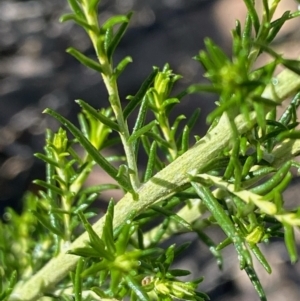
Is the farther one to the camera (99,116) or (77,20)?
(99,116)

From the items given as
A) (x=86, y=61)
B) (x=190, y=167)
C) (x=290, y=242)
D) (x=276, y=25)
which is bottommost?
(x=290, y=242)

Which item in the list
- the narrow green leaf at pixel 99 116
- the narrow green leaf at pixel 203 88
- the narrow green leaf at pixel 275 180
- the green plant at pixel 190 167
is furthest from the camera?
the narrow green leaf at pixel 99 116

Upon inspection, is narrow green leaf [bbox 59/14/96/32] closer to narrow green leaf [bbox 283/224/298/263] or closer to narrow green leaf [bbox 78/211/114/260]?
narrow green leaf [bbox 78/211/114/260]

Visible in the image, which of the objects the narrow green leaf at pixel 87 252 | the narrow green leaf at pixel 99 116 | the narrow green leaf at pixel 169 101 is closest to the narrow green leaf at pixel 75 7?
the narrow green leaf at pixel 99 116

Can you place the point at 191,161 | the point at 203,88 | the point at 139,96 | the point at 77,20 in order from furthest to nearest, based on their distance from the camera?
the point at 139,96 → the point at 191,161 → the point at 77,20 → the point at 203,88

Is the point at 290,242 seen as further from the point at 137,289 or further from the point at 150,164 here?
the point at 150,164

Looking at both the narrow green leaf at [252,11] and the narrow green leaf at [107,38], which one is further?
the narrow green leaf at [107,38]

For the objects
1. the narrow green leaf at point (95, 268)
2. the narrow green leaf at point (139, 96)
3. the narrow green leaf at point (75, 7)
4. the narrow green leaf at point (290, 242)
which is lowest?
the narrow green leaf at point (290, 242)

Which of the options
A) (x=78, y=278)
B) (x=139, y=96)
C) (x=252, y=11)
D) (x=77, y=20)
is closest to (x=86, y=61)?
(x=77, y=20)

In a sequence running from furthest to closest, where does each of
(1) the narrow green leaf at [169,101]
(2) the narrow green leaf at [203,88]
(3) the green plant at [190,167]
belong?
(1) the narrow green leaf at [169,101] < (3) the green plant at [190,167] < (2) the narrow green leaf at [203,88]

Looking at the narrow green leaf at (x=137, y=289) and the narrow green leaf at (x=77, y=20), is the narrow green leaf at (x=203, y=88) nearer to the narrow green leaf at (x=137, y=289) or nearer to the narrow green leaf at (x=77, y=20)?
the narrow green leaf at (x=77, y=20)

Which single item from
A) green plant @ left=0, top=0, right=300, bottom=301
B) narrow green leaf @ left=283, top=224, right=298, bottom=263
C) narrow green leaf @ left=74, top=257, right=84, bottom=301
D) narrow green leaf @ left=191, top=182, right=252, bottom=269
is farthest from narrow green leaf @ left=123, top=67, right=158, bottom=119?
narrow green leaf @ left=283, top=224, right=298, bottom=263
